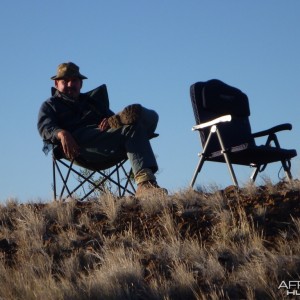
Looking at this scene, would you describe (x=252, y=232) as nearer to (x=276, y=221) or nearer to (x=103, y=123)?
(x=276, y=221)

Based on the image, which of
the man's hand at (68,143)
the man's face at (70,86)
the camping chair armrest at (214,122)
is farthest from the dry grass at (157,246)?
the man's face at (70,86)

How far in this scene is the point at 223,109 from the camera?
35.4 feet

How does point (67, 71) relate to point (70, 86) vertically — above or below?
above

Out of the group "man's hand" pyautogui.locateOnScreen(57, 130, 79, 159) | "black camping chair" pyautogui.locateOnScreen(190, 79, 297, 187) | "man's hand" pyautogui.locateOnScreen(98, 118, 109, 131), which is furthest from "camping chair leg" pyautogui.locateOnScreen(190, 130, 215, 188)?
"man's hand" pyautogui.locateOnScreen(57, 130, 79, 159)

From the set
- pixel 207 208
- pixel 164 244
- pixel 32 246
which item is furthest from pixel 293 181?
pixel 32 246

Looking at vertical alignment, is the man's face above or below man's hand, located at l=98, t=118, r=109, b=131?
above

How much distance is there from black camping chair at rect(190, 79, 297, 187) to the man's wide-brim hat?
1311mm

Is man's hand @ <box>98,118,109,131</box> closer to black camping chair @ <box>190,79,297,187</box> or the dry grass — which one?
black camping chair @ <box>190,79,297,187</box>

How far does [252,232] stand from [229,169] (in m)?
2.77

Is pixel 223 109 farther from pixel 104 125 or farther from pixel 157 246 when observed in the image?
pixel 157 246

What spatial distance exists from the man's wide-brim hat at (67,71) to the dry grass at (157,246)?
76.7 inches

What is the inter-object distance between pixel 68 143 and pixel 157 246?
2.45 metres

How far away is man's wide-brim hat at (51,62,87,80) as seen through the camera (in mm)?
9750

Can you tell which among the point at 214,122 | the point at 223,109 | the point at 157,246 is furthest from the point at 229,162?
the point at 157,246
